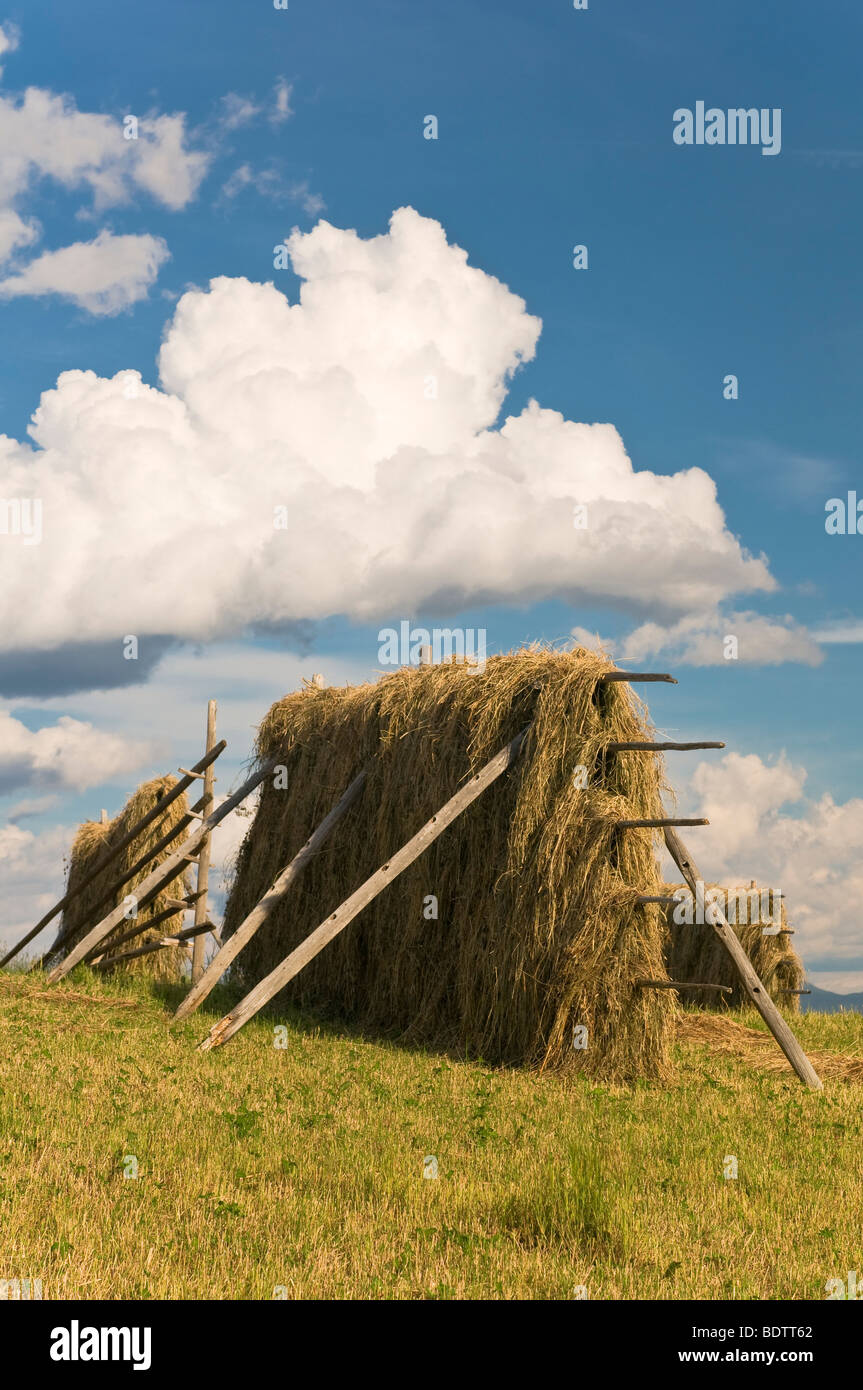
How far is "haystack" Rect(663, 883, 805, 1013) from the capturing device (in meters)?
21.0

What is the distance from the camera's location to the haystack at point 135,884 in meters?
20.4

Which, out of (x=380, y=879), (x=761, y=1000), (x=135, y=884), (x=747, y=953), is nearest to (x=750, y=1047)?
(x=761, y=1000)

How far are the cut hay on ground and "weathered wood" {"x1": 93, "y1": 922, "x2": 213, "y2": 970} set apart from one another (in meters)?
7.12

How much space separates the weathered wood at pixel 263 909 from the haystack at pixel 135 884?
16.5 ft

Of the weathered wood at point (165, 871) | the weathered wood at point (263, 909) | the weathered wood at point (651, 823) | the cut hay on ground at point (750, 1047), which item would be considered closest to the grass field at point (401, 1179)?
the cut hay on ground at point (750, 1047)

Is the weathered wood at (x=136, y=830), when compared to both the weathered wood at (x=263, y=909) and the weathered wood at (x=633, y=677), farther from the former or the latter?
the weathered wood at (x=633, y=677)

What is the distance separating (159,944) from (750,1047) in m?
8.34

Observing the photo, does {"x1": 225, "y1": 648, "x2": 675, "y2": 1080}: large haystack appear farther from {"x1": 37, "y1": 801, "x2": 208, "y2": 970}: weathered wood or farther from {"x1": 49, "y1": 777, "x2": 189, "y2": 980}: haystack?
{"x1": 49, "y1": 777, "x2": 189, "y2": 980}: haystack

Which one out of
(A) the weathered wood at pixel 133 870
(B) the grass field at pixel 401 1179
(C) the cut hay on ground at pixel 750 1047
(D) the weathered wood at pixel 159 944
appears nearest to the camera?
(B) the grass field at pixel 401 1179

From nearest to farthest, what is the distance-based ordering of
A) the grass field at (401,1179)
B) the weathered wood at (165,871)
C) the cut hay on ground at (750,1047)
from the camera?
the grass field at (401,1179) → the cut hay on ground at (750,1047) → the weathered wood at (165,871)

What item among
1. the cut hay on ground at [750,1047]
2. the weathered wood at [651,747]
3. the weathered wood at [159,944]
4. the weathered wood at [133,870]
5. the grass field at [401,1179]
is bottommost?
the cut hay on ground at [750,1047]

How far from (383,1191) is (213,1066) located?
4.53 m

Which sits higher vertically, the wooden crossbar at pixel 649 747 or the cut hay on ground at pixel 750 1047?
the wooden crossbar at pixel 649 747

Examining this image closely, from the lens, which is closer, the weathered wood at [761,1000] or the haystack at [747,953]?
the weathered wood at [761,1000]
